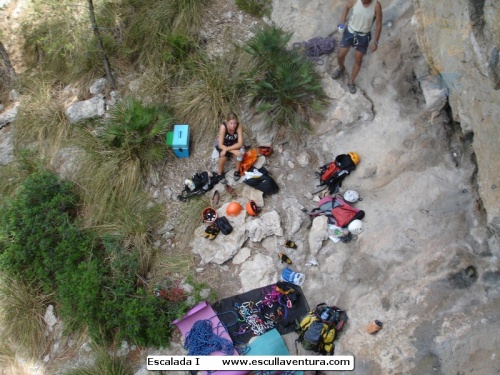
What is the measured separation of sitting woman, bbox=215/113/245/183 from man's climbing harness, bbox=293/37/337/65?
1.63m

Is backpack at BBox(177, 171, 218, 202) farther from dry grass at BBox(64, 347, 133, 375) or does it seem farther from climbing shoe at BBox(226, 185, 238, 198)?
dry grass at BBox(64, 347, 133, 375)

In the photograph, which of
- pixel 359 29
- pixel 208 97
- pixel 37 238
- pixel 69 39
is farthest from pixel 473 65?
pixel 69 39

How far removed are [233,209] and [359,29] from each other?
299 cm

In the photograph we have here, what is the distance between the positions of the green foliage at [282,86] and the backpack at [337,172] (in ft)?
2.51

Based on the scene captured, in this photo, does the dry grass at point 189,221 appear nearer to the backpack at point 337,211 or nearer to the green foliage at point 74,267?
the green foliage at point 74,267

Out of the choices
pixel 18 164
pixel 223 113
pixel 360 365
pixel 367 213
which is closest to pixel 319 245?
pixel 367 213

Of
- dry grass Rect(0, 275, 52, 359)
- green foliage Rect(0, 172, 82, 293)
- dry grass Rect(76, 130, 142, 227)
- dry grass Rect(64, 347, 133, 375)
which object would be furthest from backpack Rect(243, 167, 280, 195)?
dry grass Rect(0, 275, 52, 359)

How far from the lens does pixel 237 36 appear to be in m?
7.23

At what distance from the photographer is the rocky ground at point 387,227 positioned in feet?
14.6

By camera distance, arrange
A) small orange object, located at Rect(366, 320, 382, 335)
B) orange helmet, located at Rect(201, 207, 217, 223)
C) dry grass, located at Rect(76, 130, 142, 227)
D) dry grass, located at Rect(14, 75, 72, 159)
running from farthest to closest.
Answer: dry grass, located at Rect(14, 75, 72, 159)
dry grass, located at Rect(76, 130, 142, 227)
orange helmet, located at Rect(201, 207, 217, 223)
small orange object, located at Rect(366, 320, 382, 335)

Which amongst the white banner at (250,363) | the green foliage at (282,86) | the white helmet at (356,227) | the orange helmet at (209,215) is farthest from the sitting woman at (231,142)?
the white banner at (250,363)

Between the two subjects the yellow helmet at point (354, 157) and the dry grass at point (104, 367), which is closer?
the dry grass at point (104, 367)

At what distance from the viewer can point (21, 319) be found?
226 inches

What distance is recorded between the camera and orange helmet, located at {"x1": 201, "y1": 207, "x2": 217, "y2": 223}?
5.95 m
